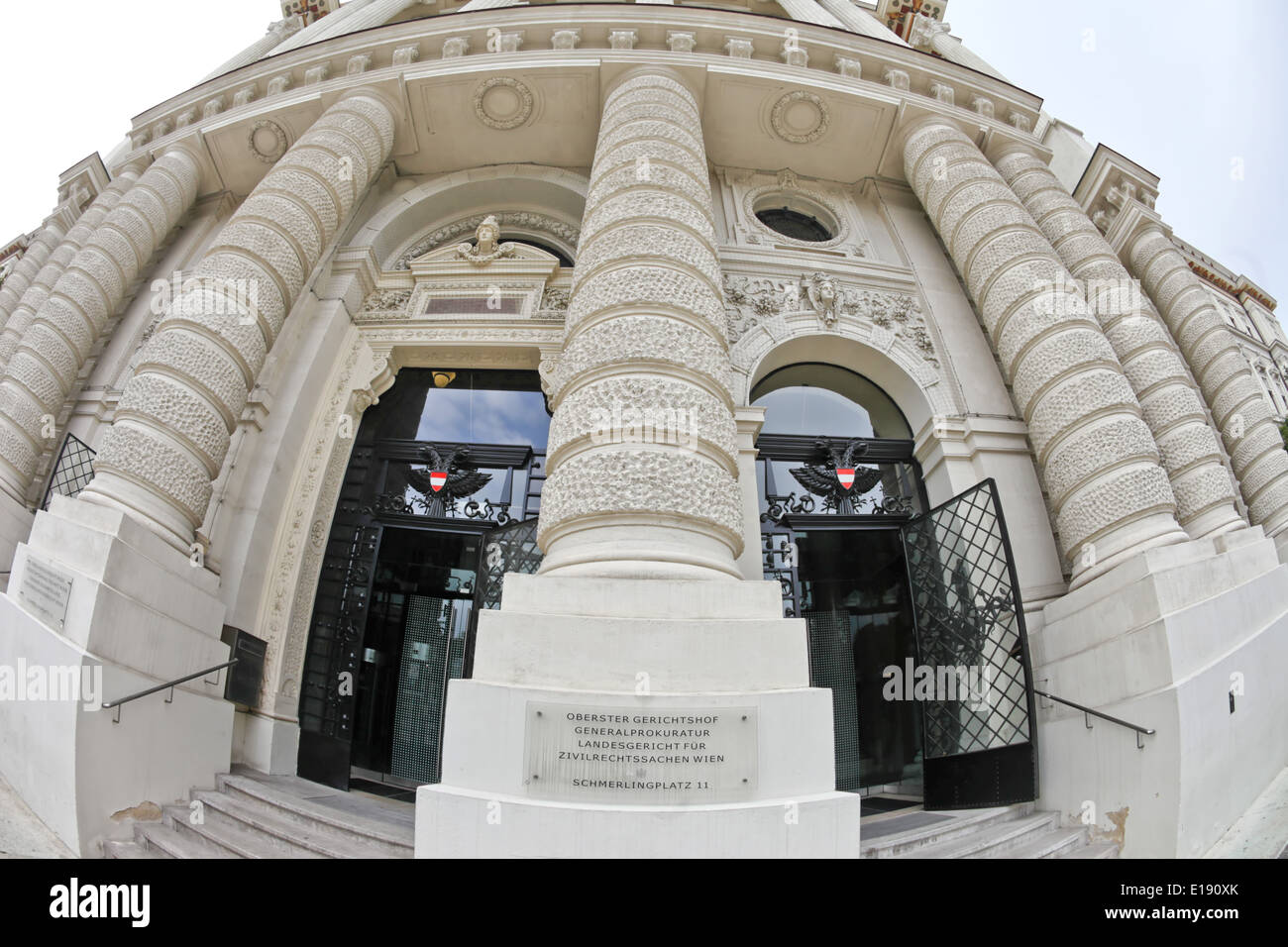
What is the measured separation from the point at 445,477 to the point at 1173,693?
8.13m

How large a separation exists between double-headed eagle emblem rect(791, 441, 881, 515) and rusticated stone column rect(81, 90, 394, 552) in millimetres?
7097

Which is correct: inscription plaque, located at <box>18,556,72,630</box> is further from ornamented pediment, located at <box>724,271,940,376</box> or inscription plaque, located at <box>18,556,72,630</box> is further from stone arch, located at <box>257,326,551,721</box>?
ornamented pediment, located at <box>724,271,940,376</box>

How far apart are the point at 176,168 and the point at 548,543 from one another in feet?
37.1

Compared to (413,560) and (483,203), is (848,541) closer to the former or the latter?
(413,560)

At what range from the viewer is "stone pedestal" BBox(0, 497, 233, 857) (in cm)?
459

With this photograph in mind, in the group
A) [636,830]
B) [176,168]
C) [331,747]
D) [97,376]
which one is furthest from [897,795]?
[176,168]

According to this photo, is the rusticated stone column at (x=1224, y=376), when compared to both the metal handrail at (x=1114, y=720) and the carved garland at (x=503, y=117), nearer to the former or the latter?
the metal handrail at (x=1114, y=720)

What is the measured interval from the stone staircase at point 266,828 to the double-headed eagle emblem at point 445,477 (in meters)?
3.84

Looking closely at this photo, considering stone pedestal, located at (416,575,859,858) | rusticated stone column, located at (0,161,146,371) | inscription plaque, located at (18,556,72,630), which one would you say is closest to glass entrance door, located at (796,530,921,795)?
stone pedestal, located at (416,575,859,858)

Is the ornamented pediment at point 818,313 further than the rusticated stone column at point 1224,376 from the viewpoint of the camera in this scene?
Yes

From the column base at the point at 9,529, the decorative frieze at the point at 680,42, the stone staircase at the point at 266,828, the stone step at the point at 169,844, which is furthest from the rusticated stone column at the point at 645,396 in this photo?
the column base at the point at 9,529

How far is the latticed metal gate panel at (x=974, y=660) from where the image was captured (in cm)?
591

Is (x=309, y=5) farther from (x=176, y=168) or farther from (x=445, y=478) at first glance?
(x=445, y=478)

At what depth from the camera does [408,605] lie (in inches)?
327
